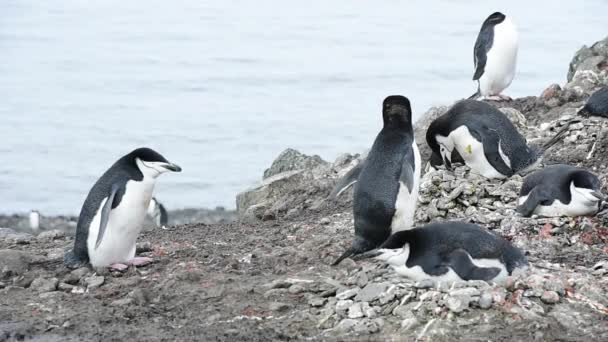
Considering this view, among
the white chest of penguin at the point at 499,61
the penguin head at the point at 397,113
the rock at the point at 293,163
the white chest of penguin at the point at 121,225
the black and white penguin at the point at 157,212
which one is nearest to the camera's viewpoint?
the white chest of penguin at the point at 121,225

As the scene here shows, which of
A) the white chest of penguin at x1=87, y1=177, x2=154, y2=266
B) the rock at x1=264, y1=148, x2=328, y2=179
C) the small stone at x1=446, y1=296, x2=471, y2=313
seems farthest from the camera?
the rock at x1=264, y1=148, x2=328, y2=179

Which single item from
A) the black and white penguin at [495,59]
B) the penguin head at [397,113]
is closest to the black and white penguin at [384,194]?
the penguin head at [397,113]

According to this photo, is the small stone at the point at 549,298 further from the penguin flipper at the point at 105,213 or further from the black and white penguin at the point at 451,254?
the penguin flipper at the point at 105,213

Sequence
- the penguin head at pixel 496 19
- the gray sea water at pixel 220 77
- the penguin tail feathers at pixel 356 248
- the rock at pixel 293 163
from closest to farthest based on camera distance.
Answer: the penguin tail feathers at pixel 356 248 → the rock at pixel 293 163 → the penguin head at pixel 496 19 → the gray sea water at pixel 220 77

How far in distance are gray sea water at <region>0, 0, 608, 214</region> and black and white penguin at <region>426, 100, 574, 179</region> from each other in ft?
14.0

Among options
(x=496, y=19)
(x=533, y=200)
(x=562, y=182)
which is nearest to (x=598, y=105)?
(x=562, y=182)

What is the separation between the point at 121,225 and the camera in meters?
5.36

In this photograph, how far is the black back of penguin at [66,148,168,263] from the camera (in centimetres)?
539

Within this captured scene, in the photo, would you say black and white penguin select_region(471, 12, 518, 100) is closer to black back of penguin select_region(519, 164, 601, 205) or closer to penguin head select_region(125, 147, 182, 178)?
black back of penguin select_region(519, 164, 601, 205)

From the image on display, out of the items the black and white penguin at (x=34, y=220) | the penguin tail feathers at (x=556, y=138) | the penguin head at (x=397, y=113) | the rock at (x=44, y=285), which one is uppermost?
the penguin head at (x=397, y=113)

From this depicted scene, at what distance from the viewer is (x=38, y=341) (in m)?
4.57

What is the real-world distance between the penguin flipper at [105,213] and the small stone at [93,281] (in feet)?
0.53

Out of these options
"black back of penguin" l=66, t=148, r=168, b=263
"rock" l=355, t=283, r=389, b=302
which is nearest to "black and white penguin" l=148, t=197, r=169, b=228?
"black back of penguin" l=66, t=148, r=168, b=263

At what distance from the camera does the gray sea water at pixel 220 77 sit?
11.7 metres
